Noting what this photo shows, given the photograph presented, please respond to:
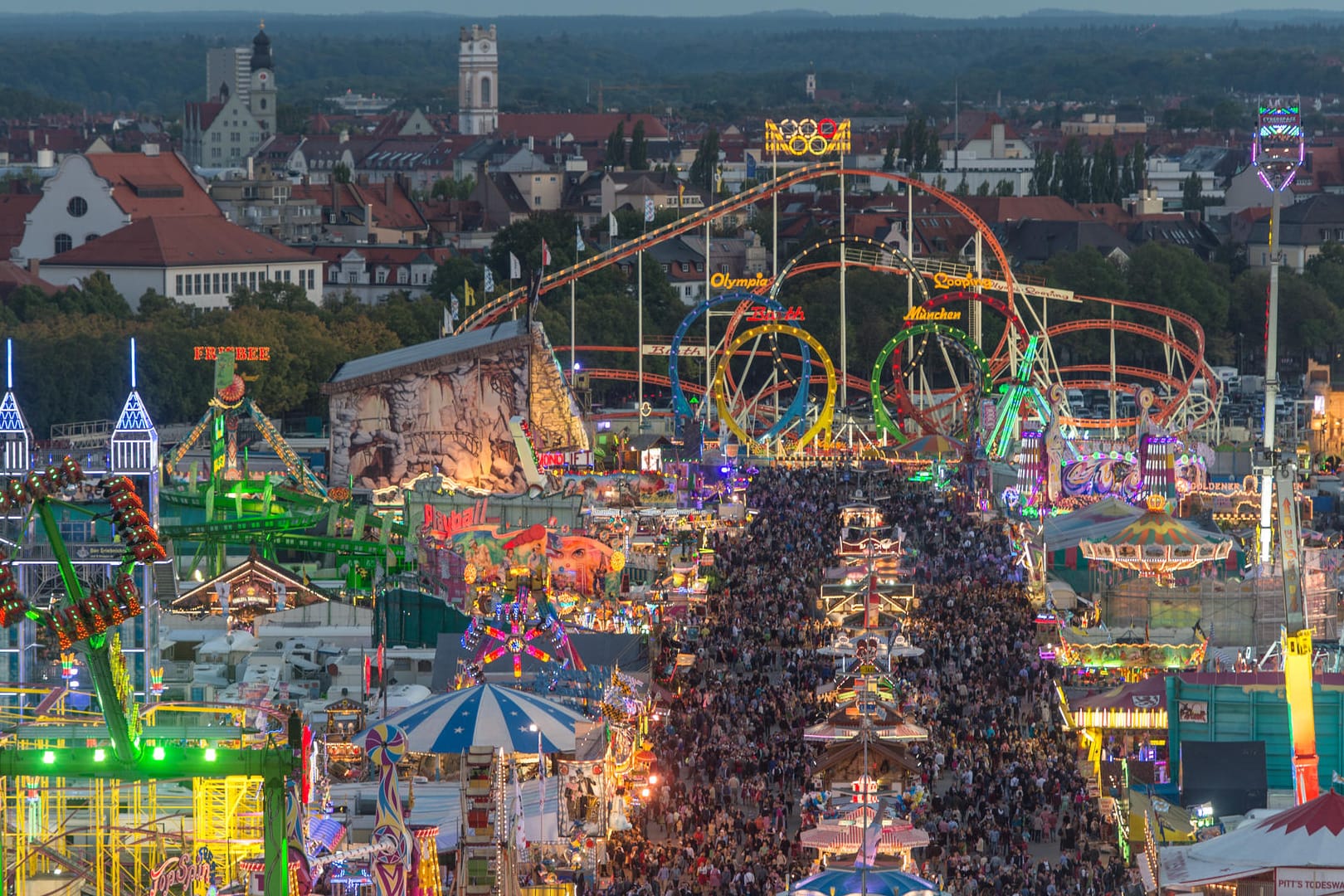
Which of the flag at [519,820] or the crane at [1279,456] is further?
the crane at [1279,456]

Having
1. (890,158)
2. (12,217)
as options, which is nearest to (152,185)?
(12,217)

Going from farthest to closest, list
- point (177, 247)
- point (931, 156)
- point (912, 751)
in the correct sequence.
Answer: point (931, 156), point (177, 247), point (912, 751)

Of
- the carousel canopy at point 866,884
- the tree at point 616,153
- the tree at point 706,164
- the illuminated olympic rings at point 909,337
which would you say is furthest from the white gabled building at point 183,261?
the carousel canopy at point 866,884

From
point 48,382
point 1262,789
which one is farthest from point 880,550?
point 48,382

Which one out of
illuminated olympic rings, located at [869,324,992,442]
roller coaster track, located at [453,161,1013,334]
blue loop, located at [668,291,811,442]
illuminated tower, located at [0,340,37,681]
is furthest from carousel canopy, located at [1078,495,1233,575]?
roller coaster track, located at [453,161,1013,334]

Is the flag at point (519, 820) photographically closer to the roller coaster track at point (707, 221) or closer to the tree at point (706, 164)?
the roller coaster track at point (707, 221)

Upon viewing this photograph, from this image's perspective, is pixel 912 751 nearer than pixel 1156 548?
Yes

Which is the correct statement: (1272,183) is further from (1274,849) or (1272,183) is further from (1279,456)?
(1274,849)

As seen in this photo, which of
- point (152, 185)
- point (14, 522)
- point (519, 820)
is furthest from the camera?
point (152, 185)
